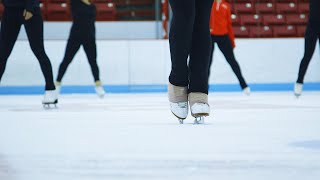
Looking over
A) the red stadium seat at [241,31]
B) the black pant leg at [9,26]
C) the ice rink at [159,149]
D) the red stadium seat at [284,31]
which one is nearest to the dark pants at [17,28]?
the black pant leg at [9,26]

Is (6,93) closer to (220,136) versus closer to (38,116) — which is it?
(38,116)

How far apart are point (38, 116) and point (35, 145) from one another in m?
1.55

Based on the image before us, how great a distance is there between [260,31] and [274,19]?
1.26ft

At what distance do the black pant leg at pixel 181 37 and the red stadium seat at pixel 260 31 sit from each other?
7.39 m

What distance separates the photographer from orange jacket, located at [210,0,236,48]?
7.09 meters

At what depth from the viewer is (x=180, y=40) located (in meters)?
3.11

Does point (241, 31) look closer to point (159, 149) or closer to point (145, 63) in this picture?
point (145, 63)

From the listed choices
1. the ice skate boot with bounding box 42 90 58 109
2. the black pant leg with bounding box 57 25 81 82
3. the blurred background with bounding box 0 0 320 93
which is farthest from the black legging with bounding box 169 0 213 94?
the blurred background with bounding box 0 0 320 93

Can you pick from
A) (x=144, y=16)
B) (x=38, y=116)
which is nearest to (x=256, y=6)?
(x=144, y=16)

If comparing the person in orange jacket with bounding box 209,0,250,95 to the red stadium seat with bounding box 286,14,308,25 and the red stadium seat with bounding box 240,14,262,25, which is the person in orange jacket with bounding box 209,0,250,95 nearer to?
the red stadium seat with bounding box 240,14,262,25

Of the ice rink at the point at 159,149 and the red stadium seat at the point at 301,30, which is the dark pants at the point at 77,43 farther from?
the red stadium seat at the point at 301,30

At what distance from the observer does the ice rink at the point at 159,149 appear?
170cm

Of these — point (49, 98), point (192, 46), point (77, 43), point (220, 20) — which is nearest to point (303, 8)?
point (220, 20)

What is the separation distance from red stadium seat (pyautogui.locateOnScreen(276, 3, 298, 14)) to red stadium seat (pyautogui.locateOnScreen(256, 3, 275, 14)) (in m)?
0.11
